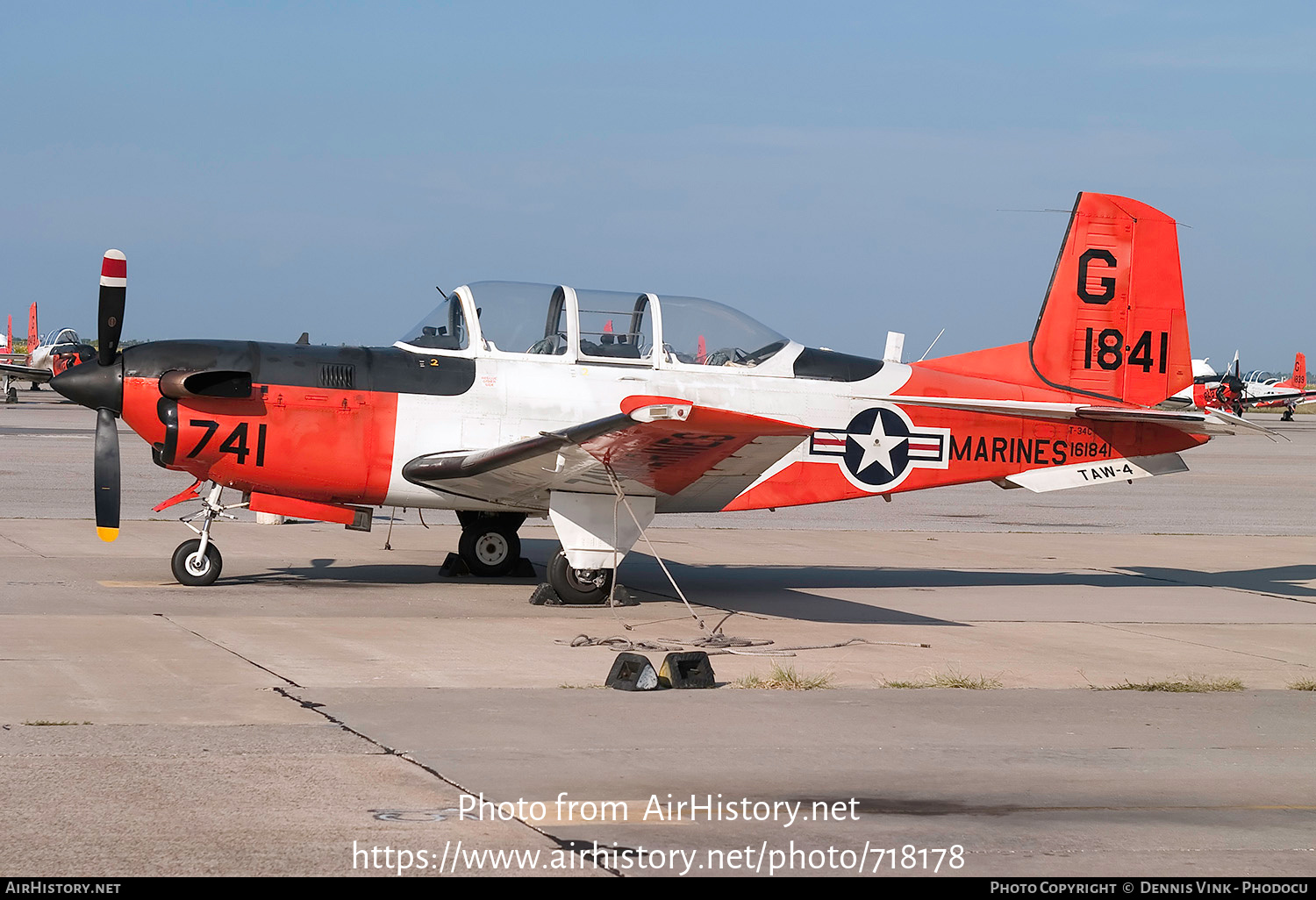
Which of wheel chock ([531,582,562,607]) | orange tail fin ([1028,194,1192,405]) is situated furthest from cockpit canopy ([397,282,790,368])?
orange tail fin ([1028,194,1192,405])

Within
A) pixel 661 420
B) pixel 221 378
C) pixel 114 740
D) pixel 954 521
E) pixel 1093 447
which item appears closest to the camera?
pixel 114 740

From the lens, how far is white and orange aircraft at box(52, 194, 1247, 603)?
11.3 metres

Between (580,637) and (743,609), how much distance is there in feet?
8.02

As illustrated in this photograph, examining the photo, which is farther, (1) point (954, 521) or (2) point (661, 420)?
(1) point (954, 521)

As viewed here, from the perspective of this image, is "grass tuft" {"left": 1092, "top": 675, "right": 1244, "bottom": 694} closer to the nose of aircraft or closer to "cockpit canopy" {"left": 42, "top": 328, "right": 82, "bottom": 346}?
the nose of aircraft

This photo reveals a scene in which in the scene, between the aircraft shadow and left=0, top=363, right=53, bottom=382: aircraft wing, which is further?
left=0, top=363, right=53, bottom=382: aircraft wing

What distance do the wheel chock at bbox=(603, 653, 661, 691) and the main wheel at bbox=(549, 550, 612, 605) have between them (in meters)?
3.47

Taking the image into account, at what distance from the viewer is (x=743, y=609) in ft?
38.6

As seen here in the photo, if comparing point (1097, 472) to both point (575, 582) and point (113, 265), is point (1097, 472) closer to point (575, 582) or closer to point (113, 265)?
point (575, 582)

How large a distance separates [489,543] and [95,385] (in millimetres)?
4184

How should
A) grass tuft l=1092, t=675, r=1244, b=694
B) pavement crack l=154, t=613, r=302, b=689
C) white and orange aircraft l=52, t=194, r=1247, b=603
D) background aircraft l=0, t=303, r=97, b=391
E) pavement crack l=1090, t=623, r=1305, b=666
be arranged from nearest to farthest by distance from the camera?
pavement crack l=154, t=613, r=302, b=689 → grass tuft l=1092, t=675, r=1244, b=694 → pavement crack l=1090, t=623, r=1305, b=666 → white and orange aircraft l=52, t=194, r=1247, b=603 → background aircraft l=0, t=303, r=97, b=391

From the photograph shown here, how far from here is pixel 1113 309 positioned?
46.1ft

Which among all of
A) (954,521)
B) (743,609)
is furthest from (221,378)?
(954,521)

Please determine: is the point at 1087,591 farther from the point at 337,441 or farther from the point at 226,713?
the point at 226,713
